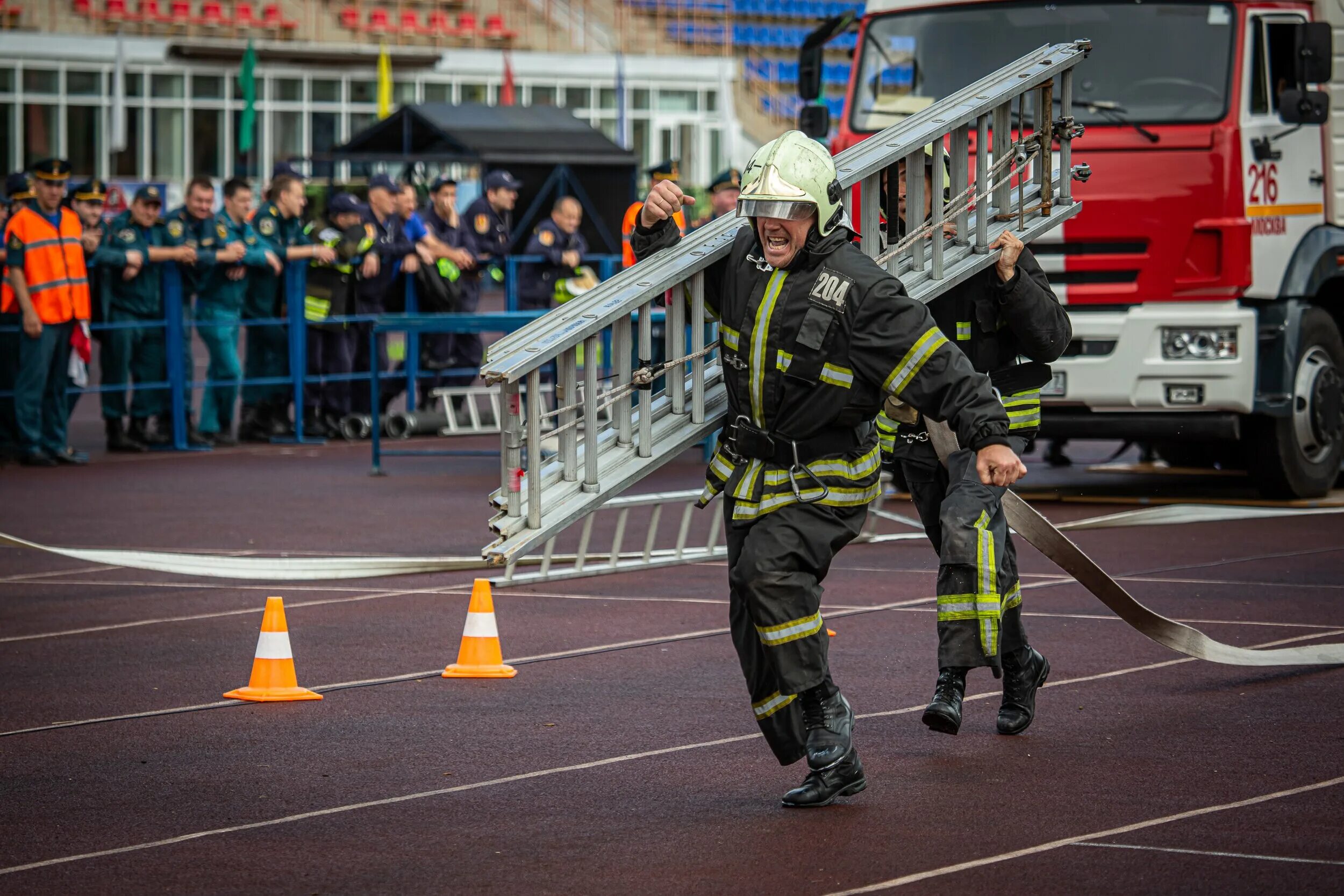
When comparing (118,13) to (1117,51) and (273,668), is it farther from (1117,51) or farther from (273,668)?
(273,668)

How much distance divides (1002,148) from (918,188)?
0.51 meters

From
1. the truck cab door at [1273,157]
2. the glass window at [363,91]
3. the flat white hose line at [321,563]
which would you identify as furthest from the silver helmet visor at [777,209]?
the glass window at [363,91]

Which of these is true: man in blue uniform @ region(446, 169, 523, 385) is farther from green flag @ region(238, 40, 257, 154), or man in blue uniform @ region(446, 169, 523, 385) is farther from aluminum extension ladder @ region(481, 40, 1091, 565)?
green flag @ region(238, 40, 257, 154)

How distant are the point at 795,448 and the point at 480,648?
8.22 feet

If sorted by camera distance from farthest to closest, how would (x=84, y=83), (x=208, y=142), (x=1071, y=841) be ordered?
1. (x=208, y=142)
2. (x=84, y=83)
3. (x=1071, y=841)

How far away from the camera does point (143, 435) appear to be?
55.6ft

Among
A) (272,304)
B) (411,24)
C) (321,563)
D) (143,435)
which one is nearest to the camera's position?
(321,563)

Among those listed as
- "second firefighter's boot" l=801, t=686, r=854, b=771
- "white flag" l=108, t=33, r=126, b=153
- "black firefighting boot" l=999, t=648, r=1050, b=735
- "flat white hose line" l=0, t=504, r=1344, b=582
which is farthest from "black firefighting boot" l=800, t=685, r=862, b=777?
"white flag" l=108, t=33, r=126, b=153

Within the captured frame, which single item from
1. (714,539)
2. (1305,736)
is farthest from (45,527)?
(1305,736)

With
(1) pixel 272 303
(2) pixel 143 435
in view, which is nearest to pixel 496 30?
(1) pixel 272 303

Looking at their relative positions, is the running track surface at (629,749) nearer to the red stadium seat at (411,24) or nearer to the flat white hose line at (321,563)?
the flat white hose line at (321,563)

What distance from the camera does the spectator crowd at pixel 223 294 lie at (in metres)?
15.3

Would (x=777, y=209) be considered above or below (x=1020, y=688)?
above

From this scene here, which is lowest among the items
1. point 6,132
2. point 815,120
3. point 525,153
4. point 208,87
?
point 815,120
